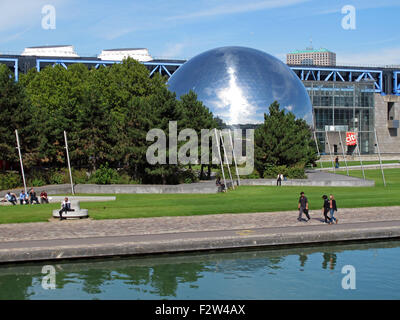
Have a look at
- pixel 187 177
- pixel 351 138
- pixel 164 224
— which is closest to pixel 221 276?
pixel 164 224

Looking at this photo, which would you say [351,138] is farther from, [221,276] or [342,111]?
[221,276]

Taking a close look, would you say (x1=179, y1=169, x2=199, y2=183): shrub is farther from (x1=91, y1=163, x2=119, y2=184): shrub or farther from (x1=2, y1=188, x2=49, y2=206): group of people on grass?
(x1=2, y1=188, x2=49, y2=206): group of people on grass

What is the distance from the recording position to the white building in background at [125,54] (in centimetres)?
11788

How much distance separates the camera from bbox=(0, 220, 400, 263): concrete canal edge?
1966 centimetres

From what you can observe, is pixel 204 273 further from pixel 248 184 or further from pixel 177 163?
pixel 248 184

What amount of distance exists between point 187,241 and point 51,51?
10405 cm

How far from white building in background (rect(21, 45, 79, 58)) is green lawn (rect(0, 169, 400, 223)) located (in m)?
83.0

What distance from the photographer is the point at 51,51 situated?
386 ft

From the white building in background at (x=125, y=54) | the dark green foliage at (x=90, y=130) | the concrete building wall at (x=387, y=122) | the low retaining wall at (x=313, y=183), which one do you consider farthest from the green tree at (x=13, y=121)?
the concrete building wall at (x=387, y=122)

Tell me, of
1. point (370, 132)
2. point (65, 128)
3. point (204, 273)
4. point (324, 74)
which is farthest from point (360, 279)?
point (324, 74)

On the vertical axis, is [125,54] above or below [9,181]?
above

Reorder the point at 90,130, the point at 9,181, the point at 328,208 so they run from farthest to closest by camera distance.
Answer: the point at 90,130, the point at 9,181, the point at 328,208

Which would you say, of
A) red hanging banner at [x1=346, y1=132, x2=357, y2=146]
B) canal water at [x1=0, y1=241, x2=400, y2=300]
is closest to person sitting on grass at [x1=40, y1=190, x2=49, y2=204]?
canal water at [x1=0, y1=241, x2=400, y2=300]

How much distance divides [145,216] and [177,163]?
18.8 meters
